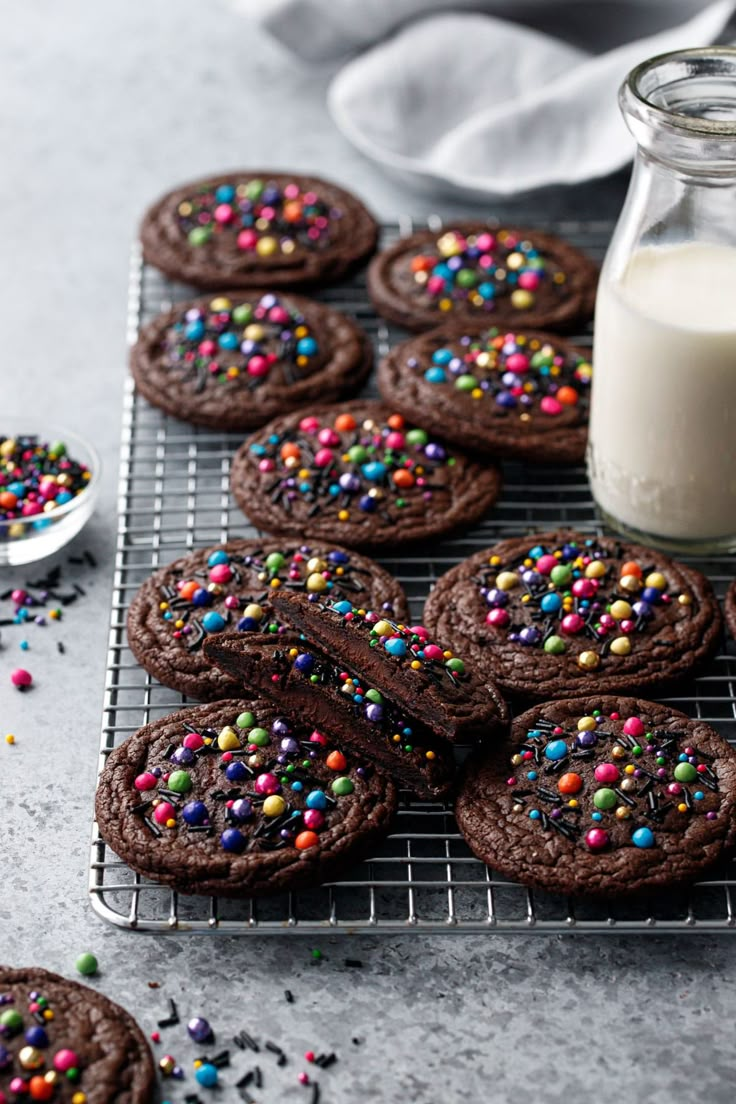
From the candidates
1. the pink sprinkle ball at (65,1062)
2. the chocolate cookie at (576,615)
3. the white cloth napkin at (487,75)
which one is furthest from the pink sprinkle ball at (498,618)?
the white cloth napkin at (487,75)

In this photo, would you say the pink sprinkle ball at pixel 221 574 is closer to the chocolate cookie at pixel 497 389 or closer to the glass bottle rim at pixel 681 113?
the chocolate cookie at pixel 497 389

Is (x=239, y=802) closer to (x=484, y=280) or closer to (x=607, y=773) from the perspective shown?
(x=607, y=773)

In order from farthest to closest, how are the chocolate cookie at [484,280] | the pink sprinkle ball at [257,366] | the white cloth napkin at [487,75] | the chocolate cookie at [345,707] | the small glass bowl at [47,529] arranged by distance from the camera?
the white cloth napkin at [487,75]
the chocolate cookie at [484,280]
the pink sprinkle ball at [257,366]
the small glass bowl at [47,529]
the chocolate cookie at [345,707]

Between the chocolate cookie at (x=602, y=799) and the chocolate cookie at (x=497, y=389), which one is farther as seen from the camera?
the chocolate cookie at (x=497, y=389)

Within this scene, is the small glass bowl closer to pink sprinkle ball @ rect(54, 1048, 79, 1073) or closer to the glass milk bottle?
the glass milk bottle

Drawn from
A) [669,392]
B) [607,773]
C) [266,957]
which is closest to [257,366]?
[669,392]

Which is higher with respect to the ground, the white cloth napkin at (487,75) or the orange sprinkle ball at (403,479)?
the white cloth napkin at (487,75)
